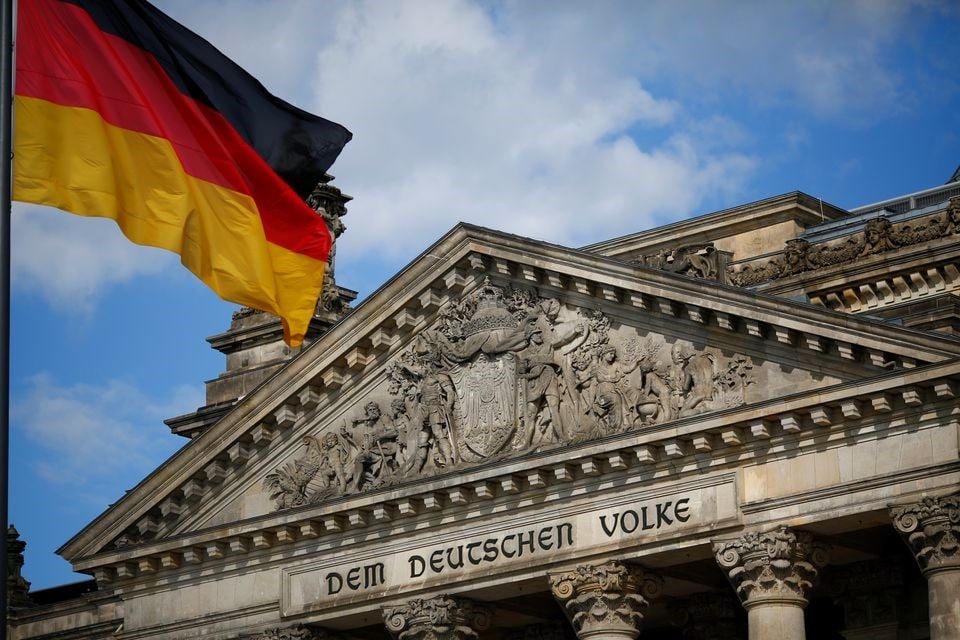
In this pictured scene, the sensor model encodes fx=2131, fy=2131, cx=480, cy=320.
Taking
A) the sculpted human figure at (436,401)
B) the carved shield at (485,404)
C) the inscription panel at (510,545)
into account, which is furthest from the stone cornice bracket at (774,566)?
the sculpted human figure at (436,401)

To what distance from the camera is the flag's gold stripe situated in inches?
907

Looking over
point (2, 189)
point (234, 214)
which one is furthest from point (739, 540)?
point (2, 189)

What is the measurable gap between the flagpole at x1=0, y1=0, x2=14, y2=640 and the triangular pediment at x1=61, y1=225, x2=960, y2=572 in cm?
1873

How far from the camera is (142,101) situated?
24.5 m

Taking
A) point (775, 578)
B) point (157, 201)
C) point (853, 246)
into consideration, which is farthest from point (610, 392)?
point (157, 201)

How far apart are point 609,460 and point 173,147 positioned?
15.5 metres

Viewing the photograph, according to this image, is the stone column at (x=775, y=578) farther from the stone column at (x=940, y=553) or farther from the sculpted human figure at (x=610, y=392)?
the sculpted human figure at (x=610, y=392)

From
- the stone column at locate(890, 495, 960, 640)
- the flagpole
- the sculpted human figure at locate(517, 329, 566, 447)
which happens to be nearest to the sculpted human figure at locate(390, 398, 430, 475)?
the sculpted human figure at locate(517, 329, 566, 447)

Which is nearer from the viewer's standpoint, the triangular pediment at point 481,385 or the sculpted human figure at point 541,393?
the triangular pediment at point 481,385

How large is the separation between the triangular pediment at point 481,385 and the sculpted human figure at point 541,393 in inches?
1.4

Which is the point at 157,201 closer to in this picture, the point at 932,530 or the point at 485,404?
the point at 932,530

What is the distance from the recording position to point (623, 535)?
38.4 m

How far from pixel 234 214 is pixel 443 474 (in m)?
16.3

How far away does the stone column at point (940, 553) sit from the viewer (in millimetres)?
34562
